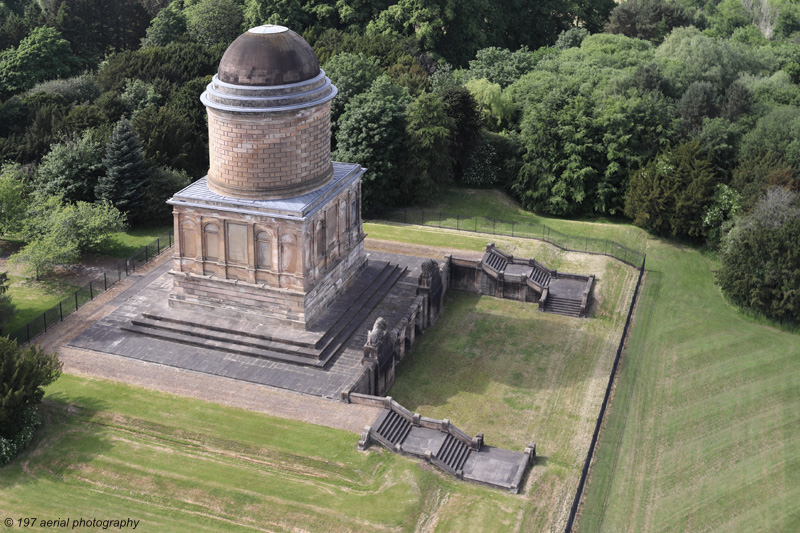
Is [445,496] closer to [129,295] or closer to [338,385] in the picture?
[338,385]

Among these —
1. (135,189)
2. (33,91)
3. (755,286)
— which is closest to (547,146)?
(755,286)

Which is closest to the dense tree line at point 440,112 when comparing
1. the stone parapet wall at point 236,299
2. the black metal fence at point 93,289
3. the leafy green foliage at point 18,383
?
the black metal fence at point 93,289

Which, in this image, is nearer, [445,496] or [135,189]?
[445,496]

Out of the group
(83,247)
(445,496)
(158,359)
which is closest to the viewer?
(445,496)

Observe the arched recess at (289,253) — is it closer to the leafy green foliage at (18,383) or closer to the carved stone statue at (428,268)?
the carved stone statue at (428,268)

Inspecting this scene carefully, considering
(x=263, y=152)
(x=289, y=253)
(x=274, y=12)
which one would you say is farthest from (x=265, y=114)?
(x=274, y=12)

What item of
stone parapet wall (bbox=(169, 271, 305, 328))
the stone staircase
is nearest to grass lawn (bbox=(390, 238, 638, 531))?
the stone staircase
